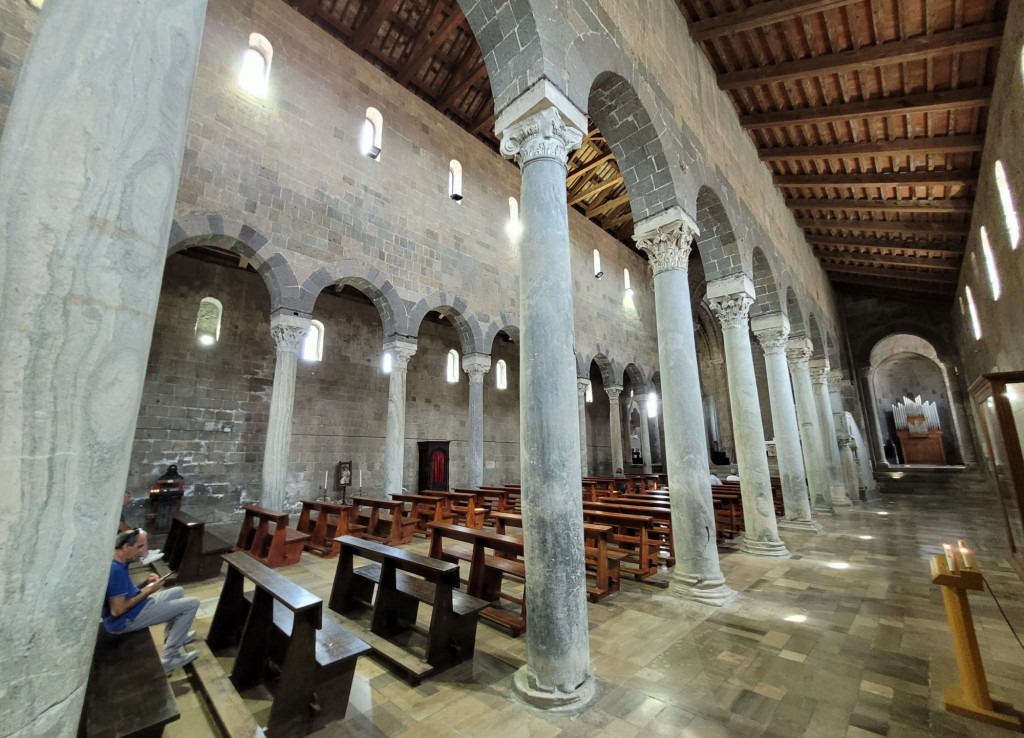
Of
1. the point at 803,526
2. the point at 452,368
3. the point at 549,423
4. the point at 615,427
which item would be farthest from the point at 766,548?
the point at 452,368

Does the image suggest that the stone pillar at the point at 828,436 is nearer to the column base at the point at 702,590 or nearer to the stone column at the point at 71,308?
the column base at the point at 702,590

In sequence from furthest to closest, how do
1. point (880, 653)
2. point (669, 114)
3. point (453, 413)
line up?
point (453, 413)
point (669, 114)
point (880, 653)

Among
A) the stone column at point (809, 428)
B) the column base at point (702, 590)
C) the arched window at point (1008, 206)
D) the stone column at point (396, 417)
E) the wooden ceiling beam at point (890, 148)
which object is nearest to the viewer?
the column base at point (702, 590)

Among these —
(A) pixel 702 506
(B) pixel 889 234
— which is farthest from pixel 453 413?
(B) pixel 889 234

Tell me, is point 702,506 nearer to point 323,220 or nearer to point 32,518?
point 32,518

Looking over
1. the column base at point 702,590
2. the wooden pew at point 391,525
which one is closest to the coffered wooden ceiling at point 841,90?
the column base at point 702,590

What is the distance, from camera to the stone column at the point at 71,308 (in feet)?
3.30

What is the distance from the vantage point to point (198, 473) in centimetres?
912

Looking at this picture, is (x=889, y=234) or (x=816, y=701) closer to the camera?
(x=816, y=701)

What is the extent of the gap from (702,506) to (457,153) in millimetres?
10484

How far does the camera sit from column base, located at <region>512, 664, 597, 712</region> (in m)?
2.54

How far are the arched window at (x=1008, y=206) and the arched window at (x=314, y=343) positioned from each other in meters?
13.5

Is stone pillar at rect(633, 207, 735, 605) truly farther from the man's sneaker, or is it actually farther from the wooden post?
the man's sneaker

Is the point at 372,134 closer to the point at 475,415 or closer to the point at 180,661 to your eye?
the point at 475,415
